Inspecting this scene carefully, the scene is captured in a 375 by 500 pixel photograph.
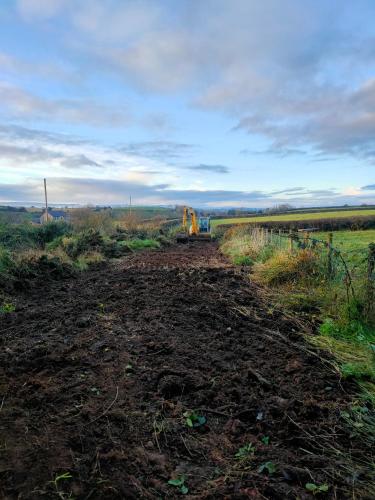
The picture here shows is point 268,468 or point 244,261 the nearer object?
point 268,468

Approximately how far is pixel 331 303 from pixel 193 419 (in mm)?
3797

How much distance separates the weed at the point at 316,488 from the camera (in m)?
2.30

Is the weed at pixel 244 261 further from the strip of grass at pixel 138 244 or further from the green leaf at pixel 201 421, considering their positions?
the green leaf at pixel 201 421

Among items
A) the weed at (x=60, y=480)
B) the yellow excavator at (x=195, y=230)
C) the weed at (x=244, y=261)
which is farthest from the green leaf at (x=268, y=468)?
the yellow excavator at (x=195, y=230)

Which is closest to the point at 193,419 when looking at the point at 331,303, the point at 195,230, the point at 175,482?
the point at 175,482

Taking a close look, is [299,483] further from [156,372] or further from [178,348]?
[178,348]

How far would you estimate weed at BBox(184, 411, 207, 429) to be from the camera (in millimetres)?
3021

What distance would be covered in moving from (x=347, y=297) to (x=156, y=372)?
3.27 metres

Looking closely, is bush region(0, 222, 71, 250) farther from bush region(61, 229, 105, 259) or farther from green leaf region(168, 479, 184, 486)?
green leaf region(168, 479, 184, 486)

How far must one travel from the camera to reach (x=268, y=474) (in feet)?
8.02

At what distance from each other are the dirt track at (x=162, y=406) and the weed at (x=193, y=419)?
39 mm

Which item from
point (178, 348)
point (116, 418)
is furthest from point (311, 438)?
point (178, 348)

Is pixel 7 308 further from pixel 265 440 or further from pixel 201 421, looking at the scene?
pixel 265 440

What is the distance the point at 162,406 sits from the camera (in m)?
3.25
